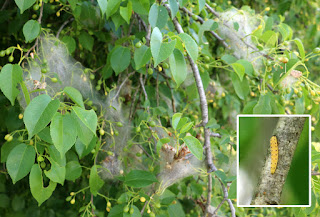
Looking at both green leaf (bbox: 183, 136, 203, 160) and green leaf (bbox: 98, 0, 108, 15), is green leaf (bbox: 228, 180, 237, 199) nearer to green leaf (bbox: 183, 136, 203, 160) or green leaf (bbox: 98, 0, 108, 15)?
green leaf (bbox: 183, 136, 203, 160)

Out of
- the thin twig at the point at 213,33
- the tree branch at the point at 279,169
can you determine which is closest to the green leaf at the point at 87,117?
the tree branch at the point at 279,169

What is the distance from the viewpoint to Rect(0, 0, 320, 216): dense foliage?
106cm

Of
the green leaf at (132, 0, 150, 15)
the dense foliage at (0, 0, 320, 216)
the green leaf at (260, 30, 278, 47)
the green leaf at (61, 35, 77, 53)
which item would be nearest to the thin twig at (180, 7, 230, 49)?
the dense foliage at (0, 0, 320, 216)

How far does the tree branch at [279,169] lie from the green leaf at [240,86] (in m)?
0.33

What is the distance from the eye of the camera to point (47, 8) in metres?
1.60

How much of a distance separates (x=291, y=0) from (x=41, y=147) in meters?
2.03

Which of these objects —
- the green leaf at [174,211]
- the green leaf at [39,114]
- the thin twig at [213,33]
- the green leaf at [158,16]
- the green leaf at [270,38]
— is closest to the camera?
the green leaf at [39,114]

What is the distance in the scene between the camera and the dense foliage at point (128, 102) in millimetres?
1059

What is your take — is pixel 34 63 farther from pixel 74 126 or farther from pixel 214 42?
pixel 214 42

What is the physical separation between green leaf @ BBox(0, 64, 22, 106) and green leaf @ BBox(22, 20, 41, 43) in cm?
20

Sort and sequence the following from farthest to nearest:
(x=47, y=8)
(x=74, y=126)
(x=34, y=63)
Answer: (x=47, y=8) < (x=34, y=63) < (x=74, y=126)

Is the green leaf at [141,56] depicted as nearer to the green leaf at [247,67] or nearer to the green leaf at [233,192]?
the green leaf at [247,67]

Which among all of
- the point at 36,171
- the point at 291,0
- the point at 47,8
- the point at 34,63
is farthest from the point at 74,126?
the point at 291,0

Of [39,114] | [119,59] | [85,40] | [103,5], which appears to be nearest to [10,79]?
[39,114]
